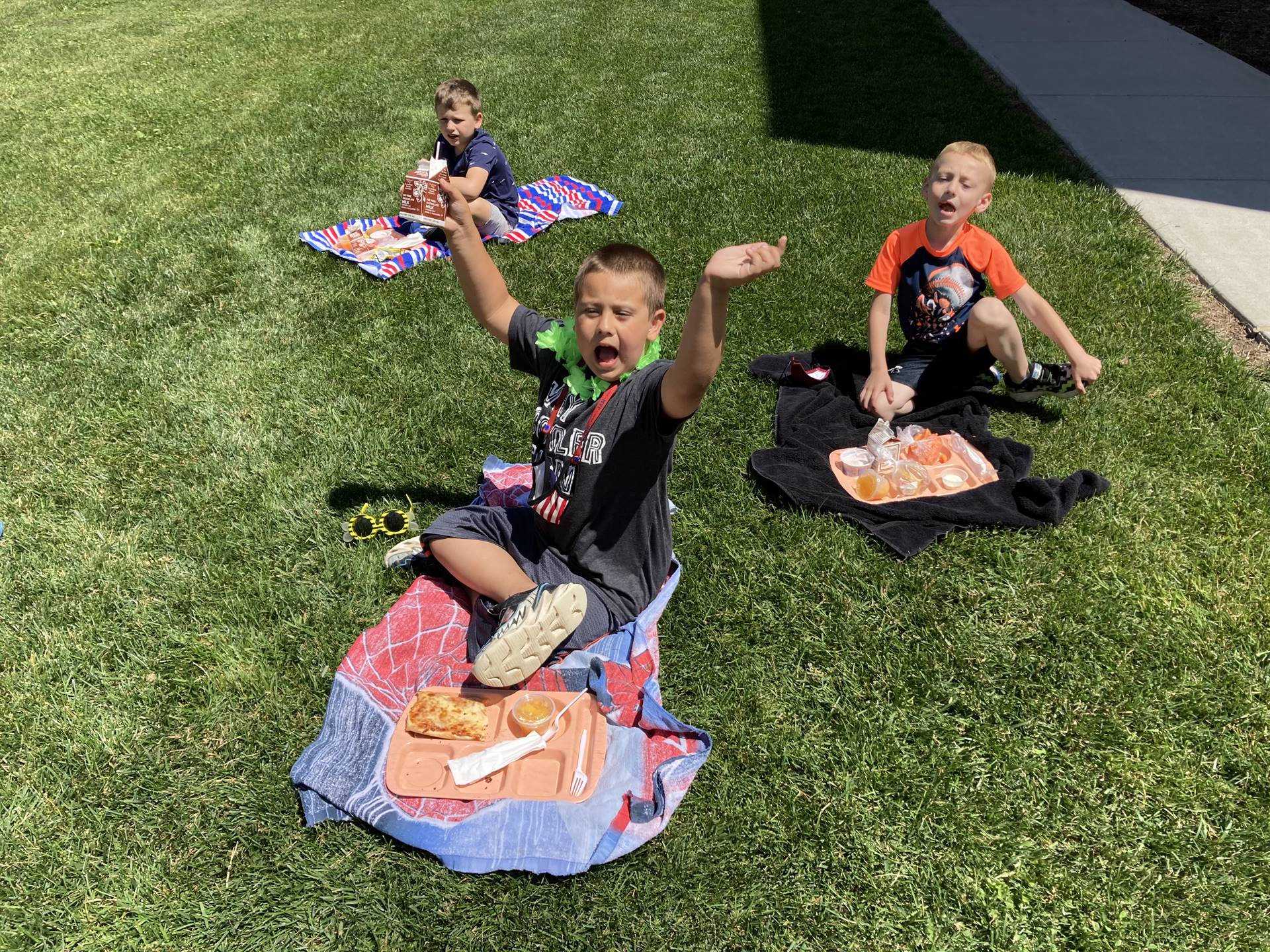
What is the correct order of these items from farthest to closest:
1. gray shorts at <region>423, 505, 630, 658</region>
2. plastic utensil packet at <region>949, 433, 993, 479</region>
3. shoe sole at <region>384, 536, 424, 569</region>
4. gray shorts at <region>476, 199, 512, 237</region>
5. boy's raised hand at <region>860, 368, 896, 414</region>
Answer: gray shorts at <region>476, 199, 512, 237</region> < boy's raised hand at <region>860, 368, 896, 414</region> < plastic utensil packet at <region>949, 433, 993, 479</region> < shoe sole at <region>384, 536, 424, 569</region> < gray shorts at <region>423, 505, 630, 658</region>

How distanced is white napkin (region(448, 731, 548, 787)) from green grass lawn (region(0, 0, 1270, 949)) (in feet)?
0.87

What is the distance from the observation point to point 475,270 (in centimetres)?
289

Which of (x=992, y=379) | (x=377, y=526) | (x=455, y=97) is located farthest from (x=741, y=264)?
(x=455, y=97)

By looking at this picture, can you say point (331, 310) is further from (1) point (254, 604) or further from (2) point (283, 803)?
(2) point (283, 803)

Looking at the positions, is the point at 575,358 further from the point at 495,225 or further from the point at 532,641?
the point at 495,225

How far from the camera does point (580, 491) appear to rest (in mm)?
2887

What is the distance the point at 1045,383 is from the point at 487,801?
3385mm

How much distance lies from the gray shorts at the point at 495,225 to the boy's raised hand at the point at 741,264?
14.0 feet

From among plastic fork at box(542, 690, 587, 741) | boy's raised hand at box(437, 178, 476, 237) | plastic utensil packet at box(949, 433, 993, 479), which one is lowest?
plastic fork at box(542, 690, 587, 741)

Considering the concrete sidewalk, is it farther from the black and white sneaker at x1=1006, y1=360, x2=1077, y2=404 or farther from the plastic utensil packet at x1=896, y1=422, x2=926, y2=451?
the plastic utensil packet at x1=896, y1=422, x2=926, y2=451

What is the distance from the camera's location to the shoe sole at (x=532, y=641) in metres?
2.64

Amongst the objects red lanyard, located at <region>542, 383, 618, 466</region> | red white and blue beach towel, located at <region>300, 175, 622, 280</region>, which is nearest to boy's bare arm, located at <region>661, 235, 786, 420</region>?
red lanyard, located at <region>542, 383, 618, 466</region>

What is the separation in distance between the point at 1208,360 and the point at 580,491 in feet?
12.4

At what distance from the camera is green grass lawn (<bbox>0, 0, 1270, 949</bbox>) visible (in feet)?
7.71
